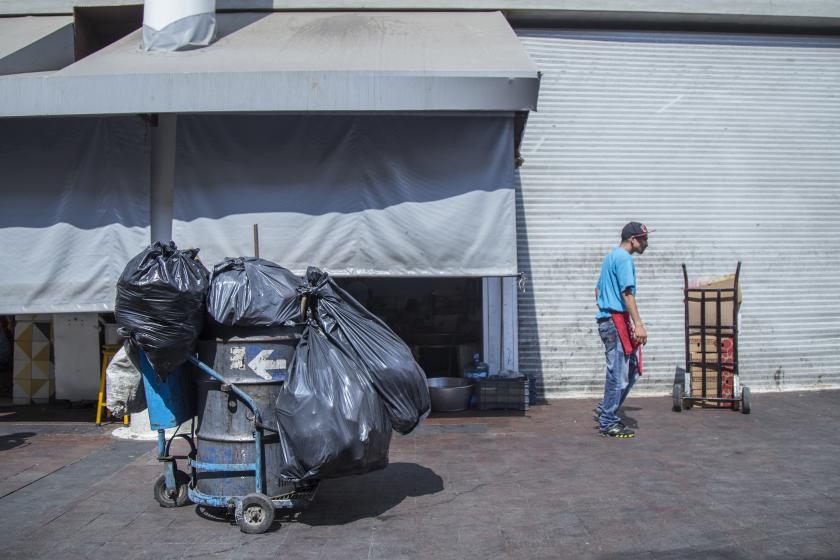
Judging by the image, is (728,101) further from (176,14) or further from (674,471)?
(176,14)

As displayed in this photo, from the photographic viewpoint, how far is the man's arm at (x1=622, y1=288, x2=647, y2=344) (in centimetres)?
675

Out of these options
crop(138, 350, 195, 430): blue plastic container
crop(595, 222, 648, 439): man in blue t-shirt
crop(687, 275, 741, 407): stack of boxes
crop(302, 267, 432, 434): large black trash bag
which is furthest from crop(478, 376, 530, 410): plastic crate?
crop(138, 350, 195, 430): blue plastic container

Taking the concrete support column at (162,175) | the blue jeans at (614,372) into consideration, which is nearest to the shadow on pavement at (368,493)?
the blue jeans at (614,372)

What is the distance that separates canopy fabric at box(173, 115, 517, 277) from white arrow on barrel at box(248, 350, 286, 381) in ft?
9.15

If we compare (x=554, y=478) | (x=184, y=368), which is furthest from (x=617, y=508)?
(x=184, y=368)

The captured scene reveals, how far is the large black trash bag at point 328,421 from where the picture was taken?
453 cm

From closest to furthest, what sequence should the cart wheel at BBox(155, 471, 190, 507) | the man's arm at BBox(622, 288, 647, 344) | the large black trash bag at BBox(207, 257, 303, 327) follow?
the large black trash bag at BBox(207, 257, 303, 327) < the cart wheel at BBox(155, 471, 190, 507) < the man's arm at BBox(622, 288, 647, 344)

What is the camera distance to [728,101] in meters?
9.40

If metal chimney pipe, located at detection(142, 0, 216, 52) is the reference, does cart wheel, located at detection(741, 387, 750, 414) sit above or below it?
below

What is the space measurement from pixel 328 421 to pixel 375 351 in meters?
0.60

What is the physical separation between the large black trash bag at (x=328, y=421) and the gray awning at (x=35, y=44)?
518cm

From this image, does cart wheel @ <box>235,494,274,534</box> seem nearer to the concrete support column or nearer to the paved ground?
the paved ground

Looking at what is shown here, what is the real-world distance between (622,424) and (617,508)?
A: 2360mm

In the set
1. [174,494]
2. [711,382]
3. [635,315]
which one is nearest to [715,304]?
[711,382]
